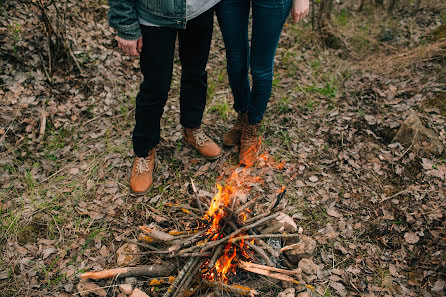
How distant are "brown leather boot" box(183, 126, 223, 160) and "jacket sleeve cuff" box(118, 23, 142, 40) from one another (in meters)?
1.41

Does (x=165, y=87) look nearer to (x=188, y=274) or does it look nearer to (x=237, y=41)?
(x=237, y=41)

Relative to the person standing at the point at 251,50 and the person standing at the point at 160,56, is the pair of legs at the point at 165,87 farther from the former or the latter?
the person standing at the point at 251,50

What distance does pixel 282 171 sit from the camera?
11.3 ft

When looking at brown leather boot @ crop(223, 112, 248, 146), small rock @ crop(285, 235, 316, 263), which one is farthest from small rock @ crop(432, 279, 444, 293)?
brown leather boot @ crop(223, 112, 248, 146)

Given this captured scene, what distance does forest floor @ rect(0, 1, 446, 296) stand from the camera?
8.75ft

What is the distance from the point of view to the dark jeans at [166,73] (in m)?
2.38

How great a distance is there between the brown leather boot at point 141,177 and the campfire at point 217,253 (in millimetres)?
651

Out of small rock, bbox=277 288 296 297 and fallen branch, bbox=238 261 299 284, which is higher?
fallen branch, bbox=238 261 299 284

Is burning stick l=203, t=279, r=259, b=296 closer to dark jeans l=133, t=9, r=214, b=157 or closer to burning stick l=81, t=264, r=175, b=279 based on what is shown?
burning stick l=81, t=264, r=175, b=279

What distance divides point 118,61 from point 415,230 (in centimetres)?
433

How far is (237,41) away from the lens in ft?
9.02

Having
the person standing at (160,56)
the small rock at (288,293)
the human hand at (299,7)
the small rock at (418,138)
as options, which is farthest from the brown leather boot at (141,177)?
the small rock at (418,138)

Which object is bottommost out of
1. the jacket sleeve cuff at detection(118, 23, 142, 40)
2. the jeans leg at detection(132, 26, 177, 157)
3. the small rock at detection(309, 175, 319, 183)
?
the small rock at detection(309, 175, 319, 183)

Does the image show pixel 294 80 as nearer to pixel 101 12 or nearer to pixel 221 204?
pixel 221 204
